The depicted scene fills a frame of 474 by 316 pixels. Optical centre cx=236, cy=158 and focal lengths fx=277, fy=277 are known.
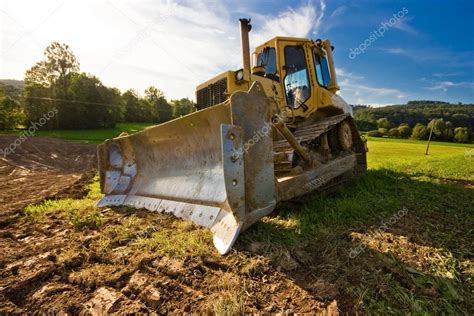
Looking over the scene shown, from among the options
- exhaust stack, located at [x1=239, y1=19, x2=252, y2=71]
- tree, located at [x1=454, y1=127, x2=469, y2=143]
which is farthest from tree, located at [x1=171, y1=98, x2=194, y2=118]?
exhaust stack, located at [x1=239, y1=19, x2=252, y2=71]

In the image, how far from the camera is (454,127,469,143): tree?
1593 inches

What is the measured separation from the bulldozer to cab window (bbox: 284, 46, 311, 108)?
0.06 ft

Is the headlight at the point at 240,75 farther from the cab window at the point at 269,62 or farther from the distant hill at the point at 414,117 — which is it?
the distant hill at the point at 414,117

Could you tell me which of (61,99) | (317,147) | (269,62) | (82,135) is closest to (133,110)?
(61,99)

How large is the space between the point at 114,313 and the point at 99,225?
1.75m

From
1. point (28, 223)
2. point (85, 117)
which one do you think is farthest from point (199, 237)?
point (85, 117)

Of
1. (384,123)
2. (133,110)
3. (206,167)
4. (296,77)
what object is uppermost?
(133,110)

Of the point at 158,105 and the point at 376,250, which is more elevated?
the point at 158,105

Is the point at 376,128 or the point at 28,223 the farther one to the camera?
the point at 376,128

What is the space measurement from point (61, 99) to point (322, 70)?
130 ft

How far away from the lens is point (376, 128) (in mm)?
50938

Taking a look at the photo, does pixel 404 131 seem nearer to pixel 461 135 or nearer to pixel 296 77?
pixel 461 135

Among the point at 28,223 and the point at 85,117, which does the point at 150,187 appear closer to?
the point at 28,223

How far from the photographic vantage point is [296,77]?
5398mm
